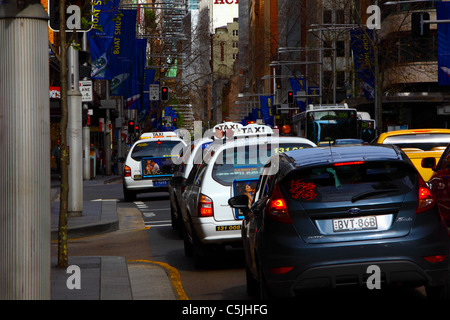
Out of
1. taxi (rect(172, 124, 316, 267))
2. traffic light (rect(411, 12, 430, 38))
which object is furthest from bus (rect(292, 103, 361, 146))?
taxi (rect(172, 124, 316, 267))

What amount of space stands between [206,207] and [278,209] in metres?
4.10

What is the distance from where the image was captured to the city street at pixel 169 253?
9.31 metres

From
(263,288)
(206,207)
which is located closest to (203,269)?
(206,207)

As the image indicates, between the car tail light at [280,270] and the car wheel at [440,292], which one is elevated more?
the car tail light at [280,270]

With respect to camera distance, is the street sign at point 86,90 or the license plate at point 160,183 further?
the license plate at point 160,183

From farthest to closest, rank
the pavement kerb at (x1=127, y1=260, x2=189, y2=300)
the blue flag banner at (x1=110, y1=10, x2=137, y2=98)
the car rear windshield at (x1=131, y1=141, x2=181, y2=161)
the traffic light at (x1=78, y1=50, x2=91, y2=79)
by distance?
the blue flag banner at (x1=110, y1=10, x2=137, y2=98), the car rear windshield at (x1=131, y1=141, x2=181, y2=161), the traffic light at (x1=78, y1=50, x2=91, y2=79), the pavement kerb at (x1=127, y1=260, x2=189, y2=300)

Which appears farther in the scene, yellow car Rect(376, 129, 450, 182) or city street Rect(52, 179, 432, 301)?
yellow car Rect(376, 129, 450, 182)

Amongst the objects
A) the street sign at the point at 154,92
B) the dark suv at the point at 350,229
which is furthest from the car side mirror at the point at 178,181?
the street sign at the point at 154,92

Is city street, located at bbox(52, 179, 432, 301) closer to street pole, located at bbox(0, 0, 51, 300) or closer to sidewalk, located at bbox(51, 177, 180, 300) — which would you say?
sidewalk, located at bbox(51, 177, 180, 300)

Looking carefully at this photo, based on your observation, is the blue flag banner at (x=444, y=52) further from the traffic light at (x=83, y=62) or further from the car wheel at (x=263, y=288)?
the car wheel at (x=263, y=288)

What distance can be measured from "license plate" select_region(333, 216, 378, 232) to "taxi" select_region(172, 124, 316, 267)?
376 cm

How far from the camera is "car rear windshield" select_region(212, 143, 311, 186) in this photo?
11914 mm

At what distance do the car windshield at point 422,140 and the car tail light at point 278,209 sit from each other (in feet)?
44.6
